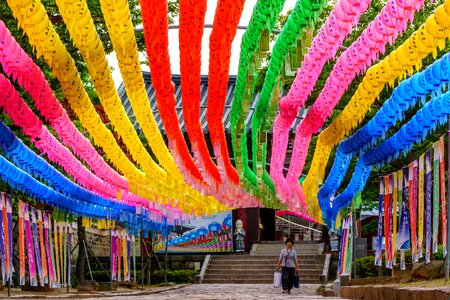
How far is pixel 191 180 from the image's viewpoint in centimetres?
1956

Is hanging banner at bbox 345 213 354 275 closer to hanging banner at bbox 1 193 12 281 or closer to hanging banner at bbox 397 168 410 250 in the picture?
hanging banner at bbox 397 168 410 250

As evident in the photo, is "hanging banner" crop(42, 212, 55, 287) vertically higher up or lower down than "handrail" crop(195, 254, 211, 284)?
higher up

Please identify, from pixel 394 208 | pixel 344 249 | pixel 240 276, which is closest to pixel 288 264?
pixel 344 249

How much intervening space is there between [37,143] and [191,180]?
13.8ft

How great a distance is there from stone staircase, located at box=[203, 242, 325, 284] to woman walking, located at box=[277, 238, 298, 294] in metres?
10.9

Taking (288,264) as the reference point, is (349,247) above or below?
above

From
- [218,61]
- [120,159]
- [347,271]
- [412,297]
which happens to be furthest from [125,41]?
[347,271]

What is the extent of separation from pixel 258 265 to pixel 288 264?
47.1 ft

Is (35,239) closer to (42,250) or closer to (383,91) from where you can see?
(42,250)

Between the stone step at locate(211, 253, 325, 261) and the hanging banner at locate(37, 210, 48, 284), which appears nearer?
the hanging banner at locate(37, 210, 48, 284)

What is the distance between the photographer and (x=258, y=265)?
3522cm

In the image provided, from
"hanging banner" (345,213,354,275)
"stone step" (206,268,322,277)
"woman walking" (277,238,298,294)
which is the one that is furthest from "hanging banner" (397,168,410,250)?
"stone step" (206,268,322,277)

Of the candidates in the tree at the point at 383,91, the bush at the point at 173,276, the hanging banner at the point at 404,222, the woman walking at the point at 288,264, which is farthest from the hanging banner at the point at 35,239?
the bush at the point at 173,276

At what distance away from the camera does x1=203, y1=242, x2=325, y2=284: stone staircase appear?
109ft
